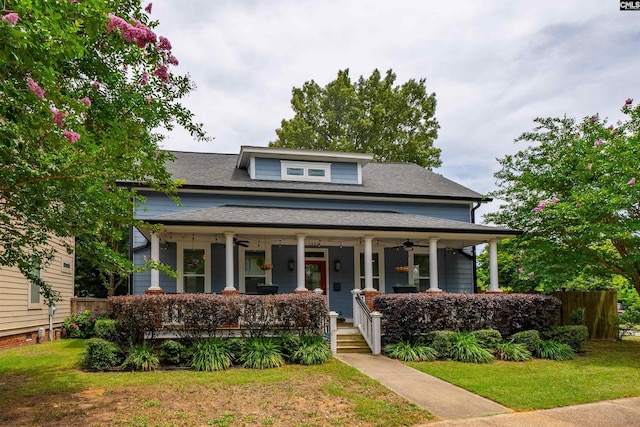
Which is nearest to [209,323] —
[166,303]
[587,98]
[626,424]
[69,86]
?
[166,303]

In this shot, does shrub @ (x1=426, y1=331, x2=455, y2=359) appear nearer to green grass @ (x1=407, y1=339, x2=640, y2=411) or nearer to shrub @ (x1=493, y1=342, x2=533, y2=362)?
green grass @ (x1=407, y1=339, x2=640, y2=411)

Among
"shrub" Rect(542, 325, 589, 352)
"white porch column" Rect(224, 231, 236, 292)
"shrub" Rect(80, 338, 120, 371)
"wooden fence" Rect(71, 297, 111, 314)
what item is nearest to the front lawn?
"shrub" Rect(80, 338, 120, 371)

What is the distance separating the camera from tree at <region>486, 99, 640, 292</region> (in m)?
12.1

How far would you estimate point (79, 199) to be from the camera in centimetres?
702

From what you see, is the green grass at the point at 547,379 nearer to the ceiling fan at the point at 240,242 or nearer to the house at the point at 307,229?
the house at the point at 307,229

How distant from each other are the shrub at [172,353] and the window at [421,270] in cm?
905

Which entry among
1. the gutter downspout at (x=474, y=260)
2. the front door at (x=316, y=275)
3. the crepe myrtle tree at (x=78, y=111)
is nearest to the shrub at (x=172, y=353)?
the crepe myrtle tree at (x=78, y=111)

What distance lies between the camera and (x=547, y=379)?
890 cm

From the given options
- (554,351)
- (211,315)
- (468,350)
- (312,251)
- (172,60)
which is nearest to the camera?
(172,60)

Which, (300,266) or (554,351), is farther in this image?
(300,266)

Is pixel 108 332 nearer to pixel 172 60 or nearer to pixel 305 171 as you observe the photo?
pixel 172 60

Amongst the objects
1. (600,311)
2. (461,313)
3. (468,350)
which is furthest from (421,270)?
(468,350)

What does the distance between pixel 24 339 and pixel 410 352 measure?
10646 mm

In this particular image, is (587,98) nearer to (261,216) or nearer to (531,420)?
(261,216)
